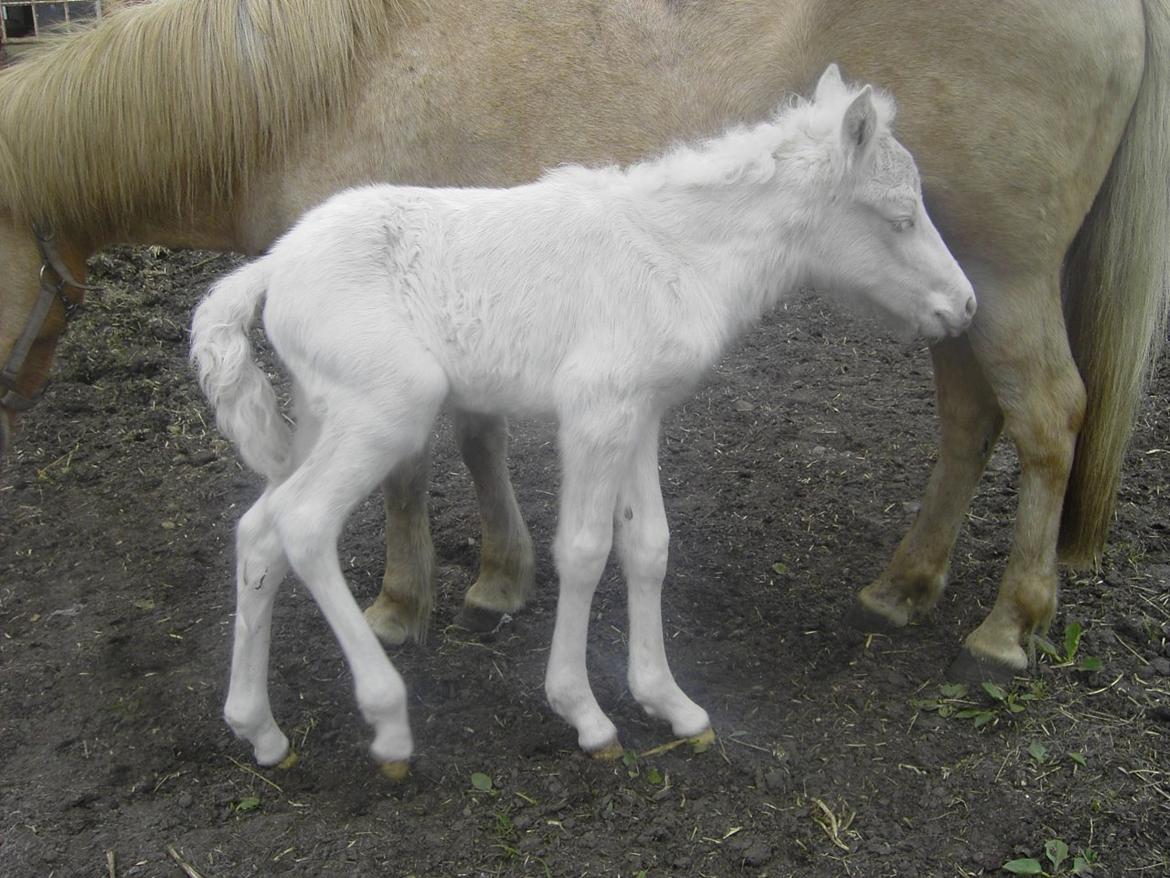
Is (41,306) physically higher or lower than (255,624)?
higher

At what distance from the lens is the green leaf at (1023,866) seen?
2.59 metres

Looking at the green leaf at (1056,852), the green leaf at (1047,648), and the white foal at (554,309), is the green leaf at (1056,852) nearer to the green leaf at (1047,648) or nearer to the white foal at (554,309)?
the green leaf at (1047,648)

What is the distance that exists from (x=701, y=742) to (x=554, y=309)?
1189mm

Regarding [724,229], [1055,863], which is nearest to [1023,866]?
[1055,863]

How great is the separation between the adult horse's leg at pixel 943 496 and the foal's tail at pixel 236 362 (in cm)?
200

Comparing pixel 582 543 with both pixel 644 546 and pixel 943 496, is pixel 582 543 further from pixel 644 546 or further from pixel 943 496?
pixel 943 496

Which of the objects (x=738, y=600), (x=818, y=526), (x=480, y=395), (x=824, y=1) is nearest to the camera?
(x=480, y=395)

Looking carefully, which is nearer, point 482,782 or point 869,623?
point 482,782

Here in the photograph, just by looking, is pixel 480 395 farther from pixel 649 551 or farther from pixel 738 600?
pixel 738 600

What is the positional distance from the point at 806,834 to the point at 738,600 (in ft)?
3.66

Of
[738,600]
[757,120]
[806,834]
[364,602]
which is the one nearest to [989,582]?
[738,600]

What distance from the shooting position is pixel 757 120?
3.31m

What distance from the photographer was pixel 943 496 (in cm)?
Result: 369

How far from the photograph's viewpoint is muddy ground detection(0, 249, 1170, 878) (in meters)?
2.68
